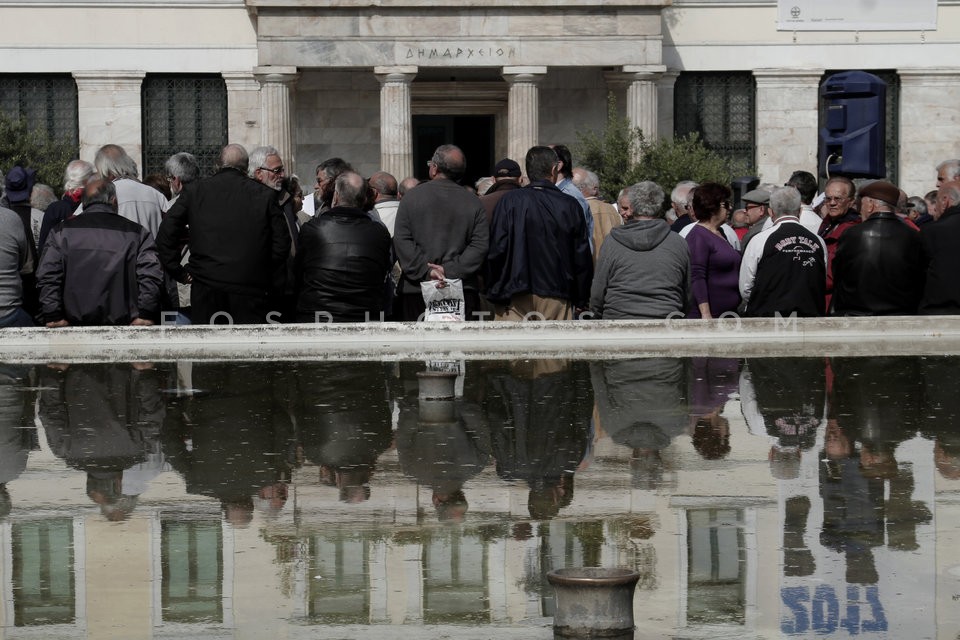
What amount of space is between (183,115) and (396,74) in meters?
4.76

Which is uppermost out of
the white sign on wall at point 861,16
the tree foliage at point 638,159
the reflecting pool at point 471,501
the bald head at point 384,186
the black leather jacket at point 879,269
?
the white sign on wall at point 861,16

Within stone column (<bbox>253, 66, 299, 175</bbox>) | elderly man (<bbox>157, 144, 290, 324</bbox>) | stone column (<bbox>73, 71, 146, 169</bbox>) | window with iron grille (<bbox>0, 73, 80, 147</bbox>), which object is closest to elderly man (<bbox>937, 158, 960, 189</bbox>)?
elderly man (<bbox>157, 144, 290, 324</bbox>)

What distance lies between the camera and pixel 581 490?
267 inches

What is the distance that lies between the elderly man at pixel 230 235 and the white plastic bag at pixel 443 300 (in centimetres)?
Answer: 89

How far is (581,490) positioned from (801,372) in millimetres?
3513

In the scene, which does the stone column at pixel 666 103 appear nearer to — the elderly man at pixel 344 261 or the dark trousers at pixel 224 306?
the elderly man at pixel 344 261

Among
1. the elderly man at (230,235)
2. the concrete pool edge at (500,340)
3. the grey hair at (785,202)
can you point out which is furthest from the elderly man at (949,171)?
the elderly man at (230,235)

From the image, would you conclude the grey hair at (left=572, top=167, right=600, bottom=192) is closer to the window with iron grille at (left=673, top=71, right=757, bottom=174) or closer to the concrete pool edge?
the concrete pool edge

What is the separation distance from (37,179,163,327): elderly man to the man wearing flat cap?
13.6 ft

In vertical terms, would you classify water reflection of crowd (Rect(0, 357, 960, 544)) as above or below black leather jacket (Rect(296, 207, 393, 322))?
below

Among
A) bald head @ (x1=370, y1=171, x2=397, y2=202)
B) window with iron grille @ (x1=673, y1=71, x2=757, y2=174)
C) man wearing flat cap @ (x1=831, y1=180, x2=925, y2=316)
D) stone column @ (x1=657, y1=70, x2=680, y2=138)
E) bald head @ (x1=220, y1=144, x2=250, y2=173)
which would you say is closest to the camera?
bald head @ (x1=220, y1=144, x2=250, y2=173)

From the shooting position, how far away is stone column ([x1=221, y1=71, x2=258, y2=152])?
36.7 m

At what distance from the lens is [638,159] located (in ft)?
111

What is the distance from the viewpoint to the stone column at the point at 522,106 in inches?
1377
